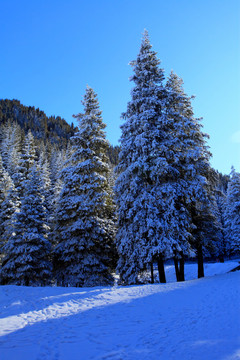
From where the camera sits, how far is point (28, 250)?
18062mm

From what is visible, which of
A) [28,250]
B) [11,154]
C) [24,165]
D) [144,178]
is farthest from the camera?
[11,154]

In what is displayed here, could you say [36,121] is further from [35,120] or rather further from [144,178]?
[144,178]

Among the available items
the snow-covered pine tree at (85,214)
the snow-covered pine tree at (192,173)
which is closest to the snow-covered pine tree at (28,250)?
the snow-covered pine tree at (85,214)

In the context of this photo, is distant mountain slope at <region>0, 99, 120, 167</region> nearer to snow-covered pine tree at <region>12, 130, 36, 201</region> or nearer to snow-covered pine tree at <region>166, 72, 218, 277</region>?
snow-covered pine tree at <region>12, 130, 36, 201</region>

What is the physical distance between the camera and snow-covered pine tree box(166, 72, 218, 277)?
15469 millimetres

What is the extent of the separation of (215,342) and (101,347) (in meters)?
2.66

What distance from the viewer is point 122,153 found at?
55.0 feet

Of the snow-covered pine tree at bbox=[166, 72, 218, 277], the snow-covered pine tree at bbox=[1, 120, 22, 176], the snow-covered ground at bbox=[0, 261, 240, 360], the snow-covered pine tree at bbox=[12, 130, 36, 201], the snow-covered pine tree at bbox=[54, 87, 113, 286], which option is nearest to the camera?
the snow-covered ground at bbox=[0, 261, 240, 360]

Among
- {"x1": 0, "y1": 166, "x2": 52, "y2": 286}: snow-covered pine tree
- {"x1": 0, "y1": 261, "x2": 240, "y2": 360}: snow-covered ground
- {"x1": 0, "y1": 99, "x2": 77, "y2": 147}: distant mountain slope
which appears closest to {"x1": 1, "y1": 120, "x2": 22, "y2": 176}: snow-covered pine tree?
{"x1": 0, "y1": 166, "x2": 52, "y2": 286}: snow-covered pine tree

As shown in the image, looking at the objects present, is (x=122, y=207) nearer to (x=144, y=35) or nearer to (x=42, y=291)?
(x=42, y=291)

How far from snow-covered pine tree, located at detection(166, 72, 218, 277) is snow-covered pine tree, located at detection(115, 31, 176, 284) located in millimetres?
1055

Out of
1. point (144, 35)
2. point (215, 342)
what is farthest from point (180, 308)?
point (144, 35)

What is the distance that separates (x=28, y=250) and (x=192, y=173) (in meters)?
13.8

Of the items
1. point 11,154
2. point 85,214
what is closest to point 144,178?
point 85,214
